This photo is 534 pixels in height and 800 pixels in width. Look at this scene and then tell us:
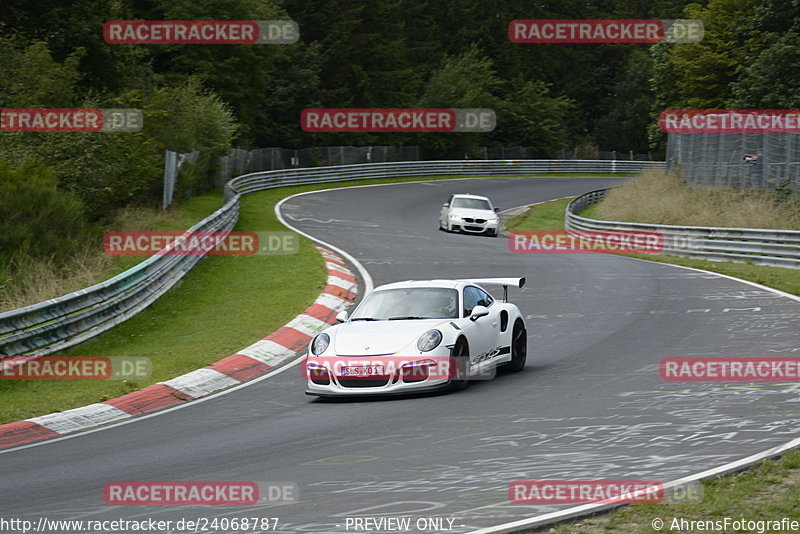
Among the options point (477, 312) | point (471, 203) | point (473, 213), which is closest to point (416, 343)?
point (477, 312)

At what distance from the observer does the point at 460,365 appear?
1191 cm

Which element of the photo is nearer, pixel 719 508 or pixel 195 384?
pixel 719 508

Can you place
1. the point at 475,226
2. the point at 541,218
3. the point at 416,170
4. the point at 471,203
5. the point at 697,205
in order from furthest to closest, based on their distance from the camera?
the point at 416,170
the point at 541,218
the point at 471,203
the point at 475,226
the point at 697,205

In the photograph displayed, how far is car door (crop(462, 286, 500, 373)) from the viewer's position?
12.3 m

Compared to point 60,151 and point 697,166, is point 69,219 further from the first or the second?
point 697,166

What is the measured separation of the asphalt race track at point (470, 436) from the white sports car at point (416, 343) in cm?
22

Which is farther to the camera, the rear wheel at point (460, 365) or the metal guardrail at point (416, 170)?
the metal guardrail at point (416, 170)

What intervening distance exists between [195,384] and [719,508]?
7.86 metres

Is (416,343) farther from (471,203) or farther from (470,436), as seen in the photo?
(471,203)

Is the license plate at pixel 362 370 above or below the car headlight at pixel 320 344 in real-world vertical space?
below

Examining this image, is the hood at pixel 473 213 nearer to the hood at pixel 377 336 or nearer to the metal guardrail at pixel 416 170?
the metal guardrail at pixel 416 170

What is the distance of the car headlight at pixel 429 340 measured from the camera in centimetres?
1154

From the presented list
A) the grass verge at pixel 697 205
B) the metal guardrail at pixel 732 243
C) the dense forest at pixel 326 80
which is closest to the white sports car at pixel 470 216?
the grass verge at pixel 697 205

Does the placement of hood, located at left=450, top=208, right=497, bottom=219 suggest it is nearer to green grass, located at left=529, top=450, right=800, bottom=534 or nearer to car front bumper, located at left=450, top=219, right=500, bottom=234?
car front bumper, located at left=450, top=219, right=500, bottom=234
